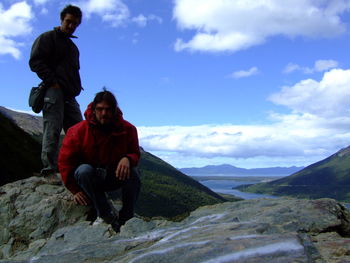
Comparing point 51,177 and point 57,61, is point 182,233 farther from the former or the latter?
point 51,177

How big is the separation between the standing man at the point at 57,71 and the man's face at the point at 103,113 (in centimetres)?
261

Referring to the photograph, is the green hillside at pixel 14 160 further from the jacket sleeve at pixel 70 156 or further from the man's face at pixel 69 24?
the jacket sleeve at pixel 70 156

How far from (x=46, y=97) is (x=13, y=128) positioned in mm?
28626

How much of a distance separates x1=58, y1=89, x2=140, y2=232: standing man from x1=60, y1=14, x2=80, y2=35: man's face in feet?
9.54

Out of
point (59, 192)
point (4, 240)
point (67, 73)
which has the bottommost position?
point (4, 240)

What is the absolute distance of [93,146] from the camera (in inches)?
308

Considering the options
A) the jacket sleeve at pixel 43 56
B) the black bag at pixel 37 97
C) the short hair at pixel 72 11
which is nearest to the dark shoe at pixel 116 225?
the black bag at pixel 37 97

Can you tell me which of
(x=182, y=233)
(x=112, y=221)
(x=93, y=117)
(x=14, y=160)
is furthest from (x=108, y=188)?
(x=14, y=160)

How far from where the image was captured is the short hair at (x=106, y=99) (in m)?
7.43

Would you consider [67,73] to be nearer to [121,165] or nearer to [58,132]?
[58,132]

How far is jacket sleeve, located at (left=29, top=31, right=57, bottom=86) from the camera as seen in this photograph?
362 inches

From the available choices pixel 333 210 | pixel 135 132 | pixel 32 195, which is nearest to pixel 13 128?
pixel 32 195

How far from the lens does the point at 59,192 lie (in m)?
10.5

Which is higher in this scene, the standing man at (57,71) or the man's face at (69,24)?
the man's face at (69,24)
